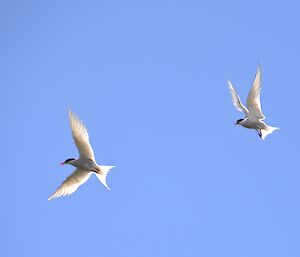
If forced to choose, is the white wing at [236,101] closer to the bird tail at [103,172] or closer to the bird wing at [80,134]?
the bird tail at [103,172]

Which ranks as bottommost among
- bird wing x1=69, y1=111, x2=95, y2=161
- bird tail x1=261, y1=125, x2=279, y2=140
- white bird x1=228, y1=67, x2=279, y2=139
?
bird wing x1=69, y1=111, x2=95, y2=161

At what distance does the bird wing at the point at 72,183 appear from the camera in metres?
22.8

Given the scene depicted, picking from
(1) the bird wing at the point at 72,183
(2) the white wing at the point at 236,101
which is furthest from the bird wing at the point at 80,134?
(2) the white wing at the point at 236,101

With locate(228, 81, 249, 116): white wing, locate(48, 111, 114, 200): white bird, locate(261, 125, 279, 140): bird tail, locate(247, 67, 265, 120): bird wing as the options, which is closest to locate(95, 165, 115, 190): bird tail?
locate(48, 111, 114, 200): white bird

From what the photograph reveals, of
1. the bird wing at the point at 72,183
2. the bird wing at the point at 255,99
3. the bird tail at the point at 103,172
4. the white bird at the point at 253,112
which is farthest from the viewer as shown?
the white bird at the point at 253,112

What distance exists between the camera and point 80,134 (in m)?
21.2

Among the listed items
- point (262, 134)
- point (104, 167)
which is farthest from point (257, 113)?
point (104, 167)

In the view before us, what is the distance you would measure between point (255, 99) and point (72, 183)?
23.2ft

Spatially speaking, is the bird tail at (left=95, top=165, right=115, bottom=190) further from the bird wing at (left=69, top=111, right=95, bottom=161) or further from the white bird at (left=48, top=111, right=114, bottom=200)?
the bird wing at (left=69, top=111, right=95, bottom=161)

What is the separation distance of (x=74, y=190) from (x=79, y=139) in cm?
237

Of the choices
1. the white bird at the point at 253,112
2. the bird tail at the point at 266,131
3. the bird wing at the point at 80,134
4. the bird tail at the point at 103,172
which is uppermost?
the white bird at the point at 253,112

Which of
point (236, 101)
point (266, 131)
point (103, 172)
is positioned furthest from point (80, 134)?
point (266, 131)

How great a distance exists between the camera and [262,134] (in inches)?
992

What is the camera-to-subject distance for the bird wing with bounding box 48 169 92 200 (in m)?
22.8
